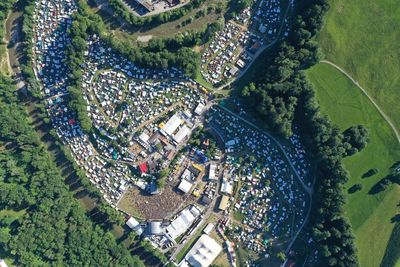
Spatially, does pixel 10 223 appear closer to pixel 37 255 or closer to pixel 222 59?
pixel 37 255

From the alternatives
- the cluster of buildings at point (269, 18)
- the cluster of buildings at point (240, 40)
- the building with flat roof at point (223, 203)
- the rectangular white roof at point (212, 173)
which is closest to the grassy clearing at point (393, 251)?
the building with flat roof at point (223, 203)

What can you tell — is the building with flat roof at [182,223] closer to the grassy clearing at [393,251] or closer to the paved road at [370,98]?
the grassy clearing at [393,251]

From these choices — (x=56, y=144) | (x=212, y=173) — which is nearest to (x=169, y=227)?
(x=212, y=173)

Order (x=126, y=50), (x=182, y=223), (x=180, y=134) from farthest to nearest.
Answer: (x=180, y=134) → (x=182, y=223) → (x=126, y=50)

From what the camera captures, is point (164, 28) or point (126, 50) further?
point (164, 28)

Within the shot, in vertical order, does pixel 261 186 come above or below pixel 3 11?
above

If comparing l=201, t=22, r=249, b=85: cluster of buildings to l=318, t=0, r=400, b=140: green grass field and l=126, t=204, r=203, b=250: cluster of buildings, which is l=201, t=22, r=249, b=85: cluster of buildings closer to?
l=318, t=0, r=400, b=140: green grass field

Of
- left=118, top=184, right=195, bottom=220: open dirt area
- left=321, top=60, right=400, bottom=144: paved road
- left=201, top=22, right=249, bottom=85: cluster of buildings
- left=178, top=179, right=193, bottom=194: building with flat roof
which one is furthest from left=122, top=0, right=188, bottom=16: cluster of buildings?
left=118, top=184, right=195, bottom=220: open dirt area

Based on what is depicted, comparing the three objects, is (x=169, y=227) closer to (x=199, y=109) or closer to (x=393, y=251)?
(x=199, y=109)
